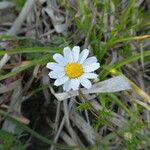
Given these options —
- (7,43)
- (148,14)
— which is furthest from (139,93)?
(7,43)

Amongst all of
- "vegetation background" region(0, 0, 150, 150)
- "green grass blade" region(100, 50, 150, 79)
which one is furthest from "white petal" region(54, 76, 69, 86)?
"green grass blade" region(100, 50, 150, 79)

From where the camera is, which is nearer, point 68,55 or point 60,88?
point 68,55

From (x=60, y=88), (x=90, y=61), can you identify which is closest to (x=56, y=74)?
(x=90, y=61)

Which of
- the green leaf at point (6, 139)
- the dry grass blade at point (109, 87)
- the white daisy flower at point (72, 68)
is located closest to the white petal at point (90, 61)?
the white daisy flower at point (72, 68)

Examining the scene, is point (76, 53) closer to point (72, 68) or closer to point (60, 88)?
point (72, 68)

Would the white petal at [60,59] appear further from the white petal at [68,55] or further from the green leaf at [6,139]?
the green leaf at [6,139]

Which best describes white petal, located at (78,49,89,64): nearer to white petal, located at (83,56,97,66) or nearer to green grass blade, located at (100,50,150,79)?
white petal, located at (83,56,97,66)

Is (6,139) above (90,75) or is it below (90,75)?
below
